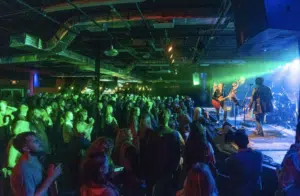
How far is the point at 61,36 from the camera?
20.0 feet

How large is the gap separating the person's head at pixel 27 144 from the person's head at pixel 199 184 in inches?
57.5

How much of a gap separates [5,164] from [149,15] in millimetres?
3669

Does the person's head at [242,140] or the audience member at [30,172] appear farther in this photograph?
the person's head at [242,140]

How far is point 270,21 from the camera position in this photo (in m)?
2.33

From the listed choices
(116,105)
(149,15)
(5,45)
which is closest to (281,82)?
(116,105)

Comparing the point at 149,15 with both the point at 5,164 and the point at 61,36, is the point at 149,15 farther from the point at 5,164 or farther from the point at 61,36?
the point at 5,164

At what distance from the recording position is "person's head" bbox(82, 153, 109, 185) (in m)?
1.90

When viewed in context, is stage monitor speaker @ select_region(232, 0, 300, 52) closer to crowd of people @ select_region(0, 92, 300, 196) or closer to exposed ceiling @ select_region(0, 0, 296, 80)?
crowd of people @ select_region(0, 92, 300, 196)

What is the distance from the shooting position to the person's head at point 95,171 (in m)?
1.90

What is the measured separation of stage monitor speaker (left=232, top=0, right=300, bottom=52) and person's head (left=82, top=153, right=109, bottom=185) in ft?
6.65

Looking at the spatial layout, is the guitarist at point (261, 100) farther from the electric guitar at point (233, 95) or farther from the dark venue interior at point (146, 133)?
the electric guitar at point (233, 95)

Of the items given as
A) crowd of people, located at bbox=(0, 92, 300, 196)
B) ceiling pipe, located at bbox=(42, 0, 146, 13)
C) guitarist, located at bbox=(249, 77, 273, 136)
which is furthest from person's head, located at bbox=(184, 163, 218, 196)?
guitarist, located at bbox=(249, 77, 273, 136)

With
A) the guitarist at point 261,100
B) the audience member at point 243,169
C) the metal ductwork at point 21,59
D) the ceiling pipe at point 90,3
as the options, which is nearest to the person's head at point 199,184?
the audience member at point 243,169

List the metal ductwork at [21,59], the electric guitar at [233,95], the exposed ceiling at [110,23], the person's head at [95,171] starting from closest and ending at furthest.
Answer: the person's head at [95,171], the exposed ceiling at [110,23], the electric guitar at [233,95], the metal ductwork at [21,59]
